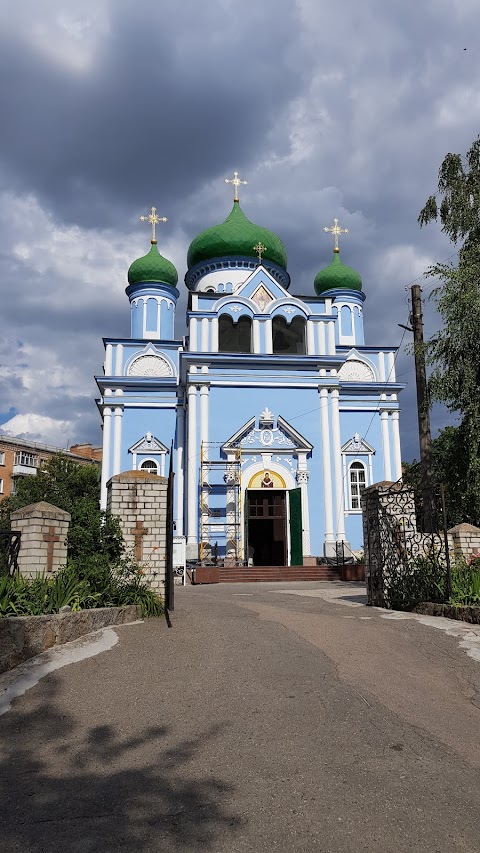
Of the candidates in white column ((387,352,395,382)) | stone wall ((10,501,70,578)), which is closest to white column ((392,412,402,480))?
white column ((387,352,395,382))

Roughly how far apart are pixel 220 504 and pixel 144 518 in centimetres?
1117

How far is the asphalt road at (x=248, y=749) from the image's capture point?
10.1 ft

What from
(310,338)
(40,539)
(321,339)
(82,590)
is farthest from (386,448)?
(40,539)

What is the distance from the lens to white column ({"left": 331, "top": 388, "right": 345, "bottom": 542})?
68.9 ft

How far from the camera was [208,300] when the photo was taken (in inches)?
917

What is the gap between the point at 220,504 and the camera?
20.5 metres

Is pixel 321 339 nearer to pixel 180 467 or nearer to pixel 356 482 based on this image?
pixel 356 482

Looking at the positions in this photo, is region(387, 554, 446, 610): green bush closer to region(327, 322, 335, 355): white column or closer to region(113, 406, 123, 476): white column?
region(327, 322, 335, 355): white column

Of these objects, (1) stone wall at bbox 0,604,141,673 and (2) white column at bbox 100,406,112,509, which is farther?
(2) white column at bbox 100,406,112,509

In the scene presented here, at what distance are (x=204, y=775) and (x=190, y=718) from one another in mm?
943

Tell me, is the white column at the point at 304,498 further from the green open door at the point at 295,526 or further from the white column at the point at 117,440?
the white column at the point at 117,440

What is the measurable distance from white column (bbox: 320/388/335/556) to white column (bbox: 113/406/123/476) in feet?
23.3

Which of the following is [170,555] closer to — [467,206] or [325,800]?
[325,800]

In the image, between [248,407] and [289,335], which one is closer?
[248,407]
